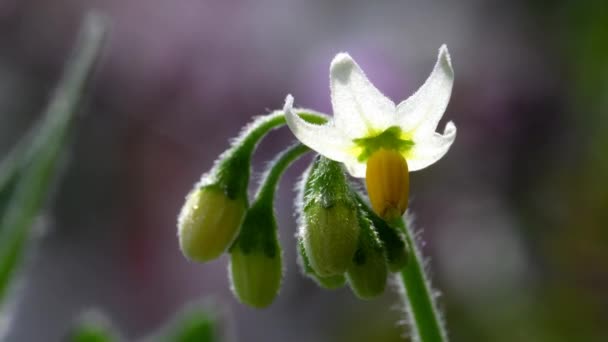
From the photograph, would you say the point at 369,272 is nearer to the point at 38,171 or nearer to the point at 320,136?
the point at 320,136

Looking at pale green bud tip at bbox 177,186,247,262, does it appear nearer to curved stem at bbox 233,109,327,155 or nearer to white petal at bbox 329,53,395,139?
curved stem at bbox 233,109,327,155

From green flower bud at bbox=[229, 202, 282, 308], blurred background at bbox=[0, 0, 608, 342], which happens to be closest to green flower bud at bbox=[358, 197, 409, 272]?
green flower bud at bbox=[229, 202, 282, 308]

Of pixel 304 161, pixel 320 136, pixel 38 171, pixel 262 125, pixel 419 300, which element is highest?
pixel 304 161

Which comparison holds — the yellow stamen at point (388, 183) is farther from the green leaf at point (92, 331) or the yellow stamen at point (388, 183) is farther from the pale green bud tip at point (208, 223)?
the green leaf at point (92, 331)

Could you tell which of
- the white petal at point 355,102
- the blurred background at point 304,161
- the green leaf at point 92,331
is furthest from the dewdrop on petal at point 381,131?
the blurred background at point 304,161

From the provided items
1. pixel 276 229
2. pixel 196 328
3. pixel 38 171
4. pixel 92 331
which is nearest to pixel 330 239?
pixel 276 229

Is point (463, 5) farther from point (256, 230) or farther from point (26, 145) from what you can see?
point (256, 230)
